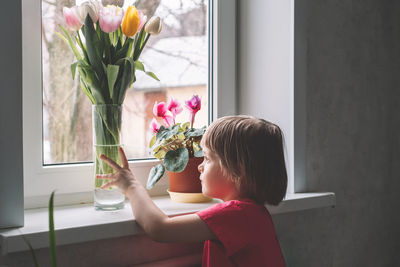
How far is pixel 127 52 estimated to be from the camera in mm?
1196

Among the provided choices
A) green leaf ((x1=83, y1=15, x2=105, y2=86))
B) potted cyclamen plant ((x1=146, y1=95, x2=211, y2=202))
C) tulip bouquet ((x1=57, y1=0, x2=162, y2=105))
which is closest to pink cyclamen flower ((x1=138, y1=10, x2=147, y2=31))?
tulip bouquet ((x1=57, y1=0, x2=162, y2=105))

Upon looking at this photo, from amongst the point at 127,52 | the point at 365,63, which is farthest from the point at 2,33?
the point at 365,63

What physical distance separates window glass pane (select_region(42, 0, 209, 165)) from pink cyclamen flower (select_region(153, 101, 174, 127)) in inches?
5.0

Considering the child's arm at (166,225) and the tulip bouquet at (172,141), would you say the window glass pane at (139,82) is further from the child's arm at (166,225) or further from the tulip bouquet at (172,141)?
the child's arm at (166,225)

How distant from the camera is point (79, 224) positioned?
1.00 meters

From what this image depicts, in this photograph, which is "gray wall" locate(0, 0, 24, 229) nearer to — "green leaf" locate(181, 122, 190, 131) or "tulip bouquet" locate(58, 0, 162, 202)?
"tulip bouquet" locate(58, 0, 162, 202)

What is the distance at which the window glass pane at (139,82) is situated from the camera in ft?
4.12

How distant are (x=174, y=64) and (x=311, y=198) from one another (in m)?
0.64

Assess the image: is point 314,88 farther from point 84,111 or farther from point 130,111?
point 84,111

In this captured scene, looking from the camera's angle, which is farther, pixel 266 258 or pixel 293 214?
pixel 293 214

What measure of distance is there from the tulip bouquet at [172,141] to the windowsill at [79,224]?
12 centimetres

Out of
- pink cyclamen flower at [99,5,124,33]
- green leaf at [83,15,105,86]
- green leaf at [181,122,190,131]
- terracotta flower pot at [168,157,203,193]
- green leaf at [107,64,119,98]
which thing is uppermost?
pink cyclamen flower at [99,5,124,33]

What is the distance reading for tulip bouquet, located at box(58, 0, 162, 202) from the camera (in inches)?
43.8

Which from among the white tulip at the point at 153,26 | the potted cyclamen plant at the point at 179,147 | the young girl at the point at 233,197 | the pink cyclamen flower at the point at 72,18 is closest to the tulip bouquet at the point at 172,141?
the potted cyclamen plant at the point at 179,147
